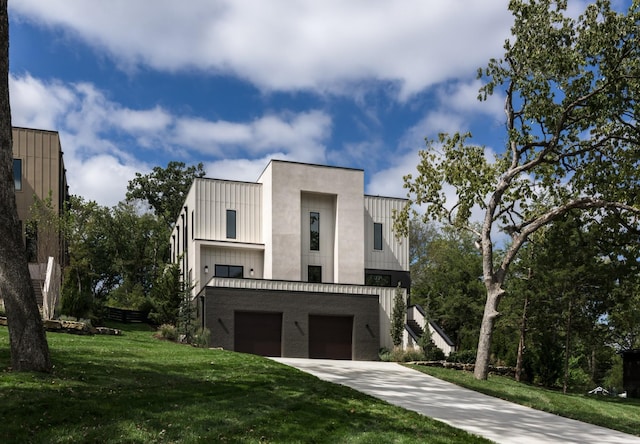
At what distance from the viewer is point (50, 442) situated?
343 inches

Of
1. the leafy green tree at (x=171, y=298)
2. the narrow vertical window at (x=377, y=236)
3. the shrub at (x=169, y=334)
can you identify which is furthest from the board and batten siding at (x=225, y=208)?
the shrub at (x=169, y=334)

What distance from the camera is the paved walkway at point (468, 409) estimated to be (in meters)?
12.9

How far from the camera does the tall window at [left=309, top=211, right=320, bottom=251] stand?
32.9 metres

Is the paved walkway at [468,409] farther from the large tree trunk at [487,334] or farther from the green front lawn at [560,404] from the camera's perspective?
the large tree trunk at [487,334]

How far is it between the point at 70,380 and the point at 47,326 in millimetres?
10543

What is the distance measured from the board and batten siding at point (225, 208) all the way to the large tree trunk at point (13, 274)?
19.9 m

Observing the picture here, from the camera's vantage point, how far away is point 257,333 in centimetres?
2838

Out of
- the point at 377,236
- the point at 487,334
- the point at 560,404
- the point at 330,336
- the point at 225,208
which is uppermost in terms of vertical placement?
the point at 225,208

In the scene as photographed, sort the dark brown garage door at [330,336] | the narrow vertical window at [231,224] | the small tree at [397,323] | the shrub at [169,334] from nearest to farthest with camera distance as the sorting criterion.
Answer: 1. the shrub at [169,334]
2. the small tree at [397,323]
3. the dark brown garage door at [330,336]
4. the narrow vertical window at [231,224]

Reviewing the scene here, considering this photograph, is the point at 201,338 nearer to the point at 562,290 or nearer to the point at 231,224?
the point at 231,224

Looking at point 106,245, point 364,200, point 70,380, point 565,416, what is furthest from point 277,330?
point 106,245

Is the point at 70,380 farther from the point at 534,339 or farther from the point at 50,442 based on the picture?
the point at 534,339

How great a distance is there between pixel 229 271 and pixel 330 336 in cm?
617

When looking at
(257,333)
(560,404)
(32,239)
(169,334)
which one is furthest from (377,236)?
(560,404)
